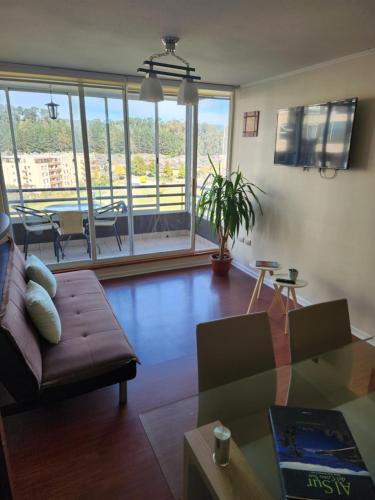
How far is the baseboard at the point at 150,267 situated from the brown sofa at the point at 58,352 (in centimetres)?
169

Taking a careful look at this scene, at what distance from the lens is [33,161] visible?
4270 mm

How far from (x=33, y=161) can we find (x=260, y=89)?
10.4ft

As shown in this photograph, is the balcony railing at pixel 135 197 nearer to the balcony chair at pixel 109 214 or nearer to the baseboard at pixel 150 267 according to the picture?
the balcony chair at pixel 109 214

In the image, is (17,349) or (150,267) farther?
(150,267)

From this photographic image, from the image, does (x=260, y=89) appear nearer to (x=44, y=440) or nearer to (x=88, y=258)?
(x=88, y=258)

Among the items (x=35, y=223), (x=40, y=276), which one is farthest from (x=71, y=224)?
(x=40, y=276)

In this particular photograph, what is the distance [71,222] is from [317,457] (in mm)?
3974

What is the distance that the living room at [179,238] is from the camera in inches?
59.7

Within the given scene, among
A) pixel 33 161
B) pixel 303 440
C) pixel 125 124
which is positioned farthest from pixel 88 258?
pixel 303 440

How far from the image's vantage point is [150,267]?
14.5ft

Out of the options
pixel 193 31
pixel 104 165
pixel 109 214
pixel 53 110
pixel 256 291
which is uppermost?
pixel 193 31

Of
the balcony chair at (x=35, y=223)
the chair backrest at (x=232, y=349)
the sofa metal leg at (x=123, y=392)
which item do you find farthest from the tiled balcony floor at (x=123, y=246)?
the chair backrest at (x=232, y=349)

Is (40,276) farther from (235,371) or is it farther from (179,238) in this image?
(179,238)

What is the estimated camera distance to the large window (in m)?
3.89
